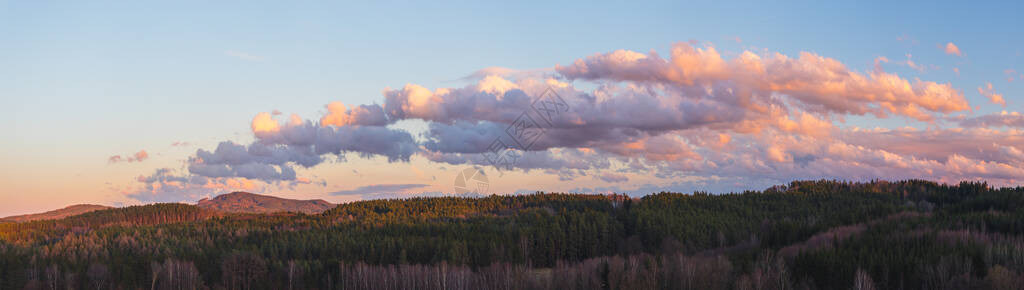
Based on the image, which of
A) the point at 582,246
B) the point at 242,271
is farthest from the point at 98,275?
the point at 582,246

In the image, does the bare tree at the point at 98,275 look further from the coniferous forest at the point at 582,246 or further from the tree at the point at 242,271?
the tree at the point at 242,271

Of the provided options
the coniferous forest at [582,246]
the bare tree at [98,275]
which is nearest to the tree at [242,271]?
the coniferous forest at [582,246]

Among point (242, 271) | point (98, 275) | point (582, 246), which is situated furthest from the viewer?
point (582, 246)

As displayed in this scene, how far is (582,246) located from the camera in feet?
292

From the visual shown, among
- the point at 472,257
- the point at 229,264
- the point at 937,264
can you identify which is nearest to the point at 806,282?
the point at 937,264

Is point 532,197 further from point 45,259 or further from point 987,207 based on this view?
point 45,259

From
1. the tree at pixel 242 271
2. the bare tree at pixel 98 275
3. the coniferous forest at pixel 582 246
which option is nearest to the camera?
the coniferous forest at pixel 582 246

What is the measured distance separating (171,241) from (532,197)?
8328 cm

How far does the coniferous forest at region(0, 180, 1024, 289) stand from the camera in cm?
3556

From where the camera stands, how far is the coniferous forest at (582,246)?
117ft

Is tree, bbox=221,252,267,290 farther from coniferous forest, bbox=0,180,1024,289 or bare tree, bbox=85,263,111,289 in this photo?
bare tree, bbox=85,263,111,289

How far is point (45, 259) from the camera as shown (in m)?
64.6

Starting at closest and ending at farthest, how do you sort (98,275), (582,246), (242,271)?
(98,275) → (242,271) → (582,246)

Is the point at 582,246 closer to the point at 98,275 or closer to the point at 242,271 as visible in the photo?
the point at 242,271
